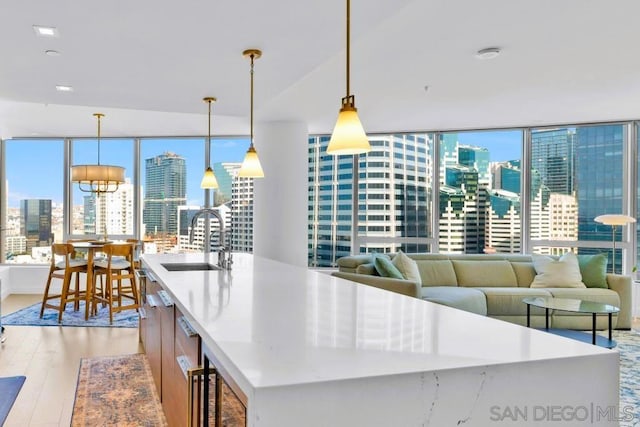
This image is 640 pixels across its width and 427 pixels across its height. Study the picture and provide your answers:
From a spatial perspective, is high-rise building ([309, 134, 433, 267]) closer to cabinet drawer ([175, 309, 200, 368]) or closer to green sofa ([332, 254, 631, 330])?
green sofa ([332, 254, 631, 330])

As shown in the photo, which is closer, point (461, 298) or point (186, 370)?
point (186, 370)

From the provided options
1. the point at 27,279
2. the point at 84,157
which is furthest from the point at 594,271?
the point at 27,279

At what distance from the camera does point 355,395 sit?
930mm

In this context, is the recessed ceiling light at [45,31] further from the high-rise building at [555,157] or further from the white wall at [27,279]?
the high-rise building at [555,157]

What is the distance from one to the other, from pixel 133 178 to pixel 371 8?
5.84 metres

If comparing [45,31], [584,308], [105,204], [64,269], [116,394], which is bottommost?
[116,394]

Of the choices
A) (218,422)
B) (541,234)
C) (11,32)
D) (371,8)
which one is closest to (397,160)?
(541,234)

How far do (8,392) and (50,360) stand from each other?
0.70 metres

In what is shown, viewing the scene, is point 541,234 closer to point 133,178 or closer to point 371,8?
point 371,8

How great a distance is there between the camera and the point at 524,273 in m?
5.19

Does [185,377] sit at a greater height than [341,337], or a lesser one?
lesser

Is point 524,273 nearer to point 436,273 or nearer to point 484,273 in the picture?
point 484,273

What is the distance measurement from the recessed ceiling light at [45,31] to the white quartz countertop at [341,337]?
173 centimetres

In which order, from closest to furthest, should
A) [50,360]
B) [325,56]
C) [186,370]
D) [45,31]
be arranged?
[186,370]
[45,31]
[325,56]
[50,360]
